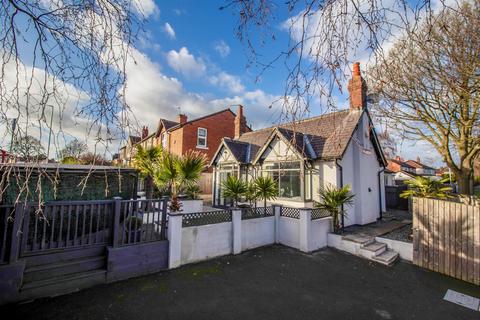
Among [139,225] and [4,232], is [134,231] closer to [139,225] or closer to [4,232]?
[139,225]

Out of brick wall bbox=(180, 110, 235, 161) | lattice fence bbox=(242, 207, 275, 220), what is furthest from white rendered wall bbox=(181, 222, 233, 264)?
brick wall bbox=(180, 110, 235, 161)

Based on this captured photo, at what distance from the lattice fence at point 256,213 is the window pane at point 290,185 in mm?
2281

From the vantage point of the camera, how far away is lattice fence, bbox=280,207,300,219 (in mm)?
8397

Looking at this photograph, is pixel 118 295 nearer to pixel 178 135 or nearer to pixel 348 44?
pixel 348 44

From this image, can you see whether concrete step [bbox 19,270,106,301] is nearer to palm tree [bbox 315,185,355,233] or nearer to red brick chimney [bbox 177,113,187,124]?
palm tree [bbox 315,185,355,233]

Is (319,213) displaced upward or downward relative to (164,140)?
downward

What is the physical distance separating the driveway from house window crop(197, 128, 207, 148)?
16.1 metres

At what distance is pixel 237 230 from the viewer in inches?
298

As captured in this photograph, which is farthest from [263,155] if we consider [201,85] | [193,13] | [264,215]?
[193,13]

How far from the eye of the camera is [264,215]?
868cm

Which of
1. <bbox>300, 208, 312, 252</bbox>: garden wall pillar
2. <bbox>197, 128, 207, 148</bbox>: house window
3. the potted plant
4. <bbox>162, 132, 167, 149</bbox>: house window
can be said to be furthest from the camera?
<bbox>162, 132, 167, 149</bbox>: house window

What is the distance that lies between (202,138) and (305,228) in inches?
634

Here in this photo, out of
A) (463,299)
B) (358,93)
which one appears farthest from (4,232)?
(358,93)

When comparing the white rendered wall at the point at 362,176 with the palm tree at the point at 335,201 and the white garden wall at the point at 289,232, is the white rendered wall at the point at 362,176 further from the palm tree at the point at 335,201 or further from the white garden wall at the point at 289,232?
the white garden wall at the point at 289,232
